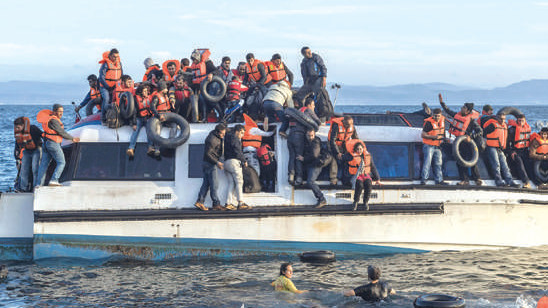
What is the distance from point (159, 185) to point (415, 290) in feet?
16.2

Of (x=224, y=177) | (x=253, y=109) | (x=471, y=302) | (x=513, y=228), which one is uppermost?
(x=253, y=109)

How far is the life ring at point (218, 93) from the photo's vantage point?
1480cm

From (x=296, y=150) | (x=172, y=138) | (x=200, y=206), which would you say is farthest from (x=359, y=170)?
(x=172, y=138)

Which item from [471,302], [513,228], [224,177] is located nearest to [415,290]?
[471,302]

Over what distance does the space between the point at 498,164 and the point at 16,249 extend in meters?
9.24

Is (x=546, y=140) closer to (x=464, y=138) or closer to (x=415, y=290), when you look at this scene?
(x=464, y=138)

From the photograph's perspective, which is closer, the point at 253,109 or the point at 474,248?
the point at 474,248

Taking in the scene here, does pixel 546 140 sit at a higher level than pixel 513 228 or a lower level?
higher

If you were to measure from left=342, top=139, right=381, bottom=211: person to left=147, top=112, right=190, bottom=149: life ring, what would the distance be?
2.99 metres

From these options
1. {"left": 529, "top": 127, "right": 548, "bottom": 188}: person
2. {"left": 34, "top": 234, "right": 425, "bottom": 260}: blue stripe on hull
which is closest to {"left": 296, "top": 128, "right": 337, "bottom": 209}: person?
{"left": 34, "top": 234, "right": 425, "bottom": 260}: blue stripe on hull

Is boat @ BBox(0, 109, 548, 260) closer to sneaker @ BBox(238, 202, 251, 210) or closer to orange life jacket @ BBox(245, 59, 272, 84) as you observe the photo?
sneaker @ BBox(238, 202, 251, 210)

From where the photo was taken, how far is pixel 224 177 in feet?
44.6

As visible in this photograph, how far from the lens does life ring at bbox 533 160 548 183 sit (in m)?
14.1

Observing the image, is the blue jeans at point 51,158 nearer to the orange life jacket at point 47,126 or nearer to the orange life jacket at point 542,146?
the orange life jacket at point 47,126
